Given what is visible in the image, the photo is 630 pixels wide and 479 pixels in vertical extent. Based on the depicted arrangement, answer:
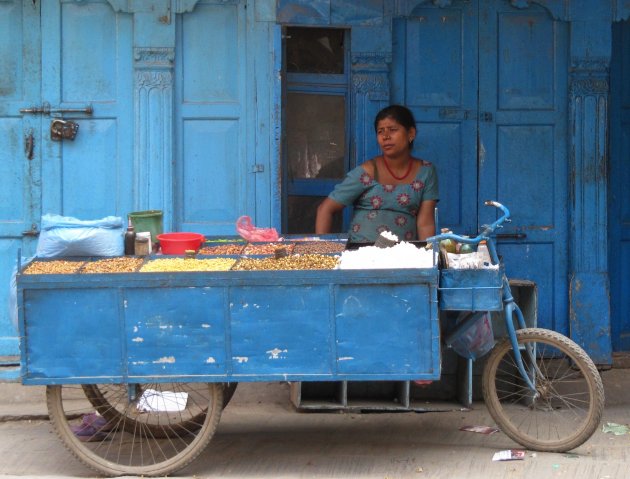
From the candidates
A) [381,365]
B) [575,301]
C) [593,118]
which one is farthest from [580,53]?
[381,365]

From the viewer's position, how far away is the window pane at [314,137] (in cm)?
775

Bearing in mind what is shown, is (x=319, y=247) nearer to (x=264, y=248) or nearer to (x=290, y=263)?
(x=264, y=248)

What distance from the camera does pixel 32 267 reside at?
5.69 m

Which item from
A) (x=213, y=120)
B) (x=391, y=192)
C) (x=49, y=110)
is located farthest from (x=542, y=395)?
(x=49, y=110)

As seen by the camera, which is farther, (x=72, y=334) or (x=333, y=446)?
(x=333, y=446)

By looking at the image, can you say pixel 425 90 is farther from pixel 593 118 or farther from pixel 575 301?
pixel 575 301

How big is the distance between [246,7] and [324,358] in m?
2.87

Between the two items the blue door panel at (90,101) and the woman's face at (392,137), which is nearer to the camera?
the woman's face at (392,137)

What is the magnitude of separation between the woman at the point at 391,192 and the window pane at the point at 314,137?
0.65m

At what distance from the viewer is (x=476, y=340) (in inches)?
243

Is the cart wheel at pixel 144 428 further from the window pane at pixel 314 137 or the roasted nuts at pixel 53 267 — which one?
the window pane at pixel 314 137

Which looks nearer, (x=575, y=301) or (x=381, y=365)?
(x=381, y=365)

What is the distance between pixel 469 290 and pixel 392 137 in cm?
165

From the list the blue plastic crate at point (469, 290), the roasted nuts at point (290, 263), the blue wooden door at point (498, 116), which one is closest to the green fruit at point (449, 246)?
the blue plastic crate at point (469, 290)
